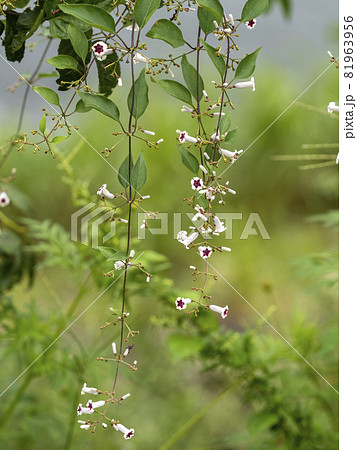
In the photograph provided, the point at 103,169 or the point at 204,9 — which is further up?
the point at 204,9

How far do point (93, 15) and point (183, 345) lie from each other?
0.47 metres

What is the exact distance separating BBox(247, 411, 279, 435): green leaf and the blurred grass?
0.43 meters

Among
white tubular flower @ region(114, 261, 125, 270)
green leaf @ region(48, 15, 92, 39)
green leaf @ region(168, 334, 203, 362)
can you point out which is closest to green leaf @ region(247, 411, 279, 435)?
green leaf @ region(168, 334, 203, 362)

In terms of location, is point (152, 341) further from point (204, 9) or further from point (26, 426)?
point (204, 9)

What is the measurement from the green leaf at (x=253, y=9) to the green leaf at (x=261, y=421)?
0.49m

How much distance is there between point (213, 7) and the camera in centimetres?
30

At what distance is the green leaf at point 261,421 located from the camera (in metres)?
0.64

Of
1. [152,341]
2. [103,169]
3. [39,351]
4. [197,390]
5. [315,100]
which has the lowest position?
[197,390]

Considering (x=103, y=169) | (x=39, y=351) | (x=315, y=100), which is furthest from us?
(x=315, y=100)

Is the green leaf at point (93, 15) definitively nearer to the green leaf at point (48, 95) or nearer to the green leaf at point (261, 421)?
the green leaf at point (48, 95)

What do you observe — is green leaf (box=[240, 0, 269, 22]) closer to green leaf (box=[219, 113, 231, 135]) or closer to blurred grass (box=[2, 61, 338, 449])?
green leaf (box=[219, 113, 231, 135])

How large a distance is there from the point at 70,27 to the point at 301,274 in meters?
0.54

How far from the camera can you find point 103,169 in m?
1.44

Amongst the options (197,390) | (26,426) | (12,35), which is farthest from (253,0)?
(197,390)
